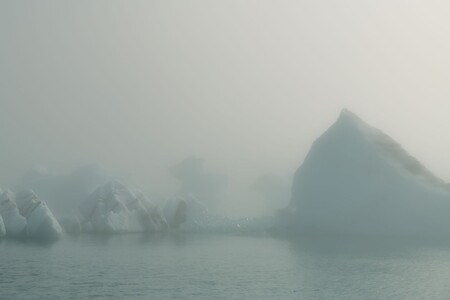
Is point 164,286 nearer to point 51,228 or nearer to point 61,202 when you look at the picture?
point 51,228

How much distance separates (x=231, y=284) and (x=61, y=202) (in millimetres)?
48503

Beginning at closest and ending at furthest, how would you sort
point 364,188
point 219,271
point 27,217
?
1. point 219,271
2. point 27,217
3. point 364,188

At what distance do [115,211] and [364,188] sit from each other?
72.9 feet

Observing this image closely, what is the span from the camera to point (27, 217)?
45.3 meters

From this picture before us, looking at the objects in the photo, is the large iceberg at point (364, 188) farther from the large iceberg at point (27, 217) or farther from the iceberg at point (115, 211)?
the large iceberg at point (27, 217)

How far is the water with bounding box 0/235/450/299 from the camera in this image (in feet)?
74.8

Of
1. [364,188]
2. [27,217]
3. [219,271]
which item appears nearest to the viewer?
[219,271]

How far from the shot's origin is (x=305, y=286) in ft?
82.6

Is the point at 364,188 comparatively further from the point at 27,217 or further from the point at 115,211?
the point at 27,217

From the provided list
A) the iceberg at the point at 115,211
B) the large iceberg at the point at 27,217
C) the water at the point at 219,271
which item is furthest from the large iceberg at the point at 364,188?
the large iceberg at the point at 27,217

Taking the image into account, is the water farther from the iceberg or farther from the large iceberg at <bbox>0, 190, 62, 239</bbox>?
the iceberg

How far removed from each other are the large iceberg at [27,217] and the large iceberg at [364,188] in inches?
847

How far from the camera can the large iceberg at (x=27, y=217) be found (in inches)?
1702

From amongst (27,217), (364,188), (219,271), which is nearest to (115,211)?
(27,217)
